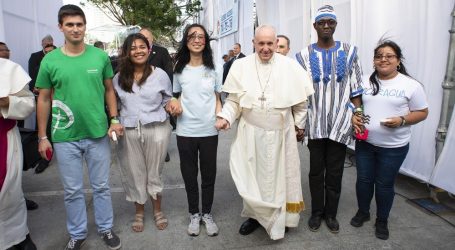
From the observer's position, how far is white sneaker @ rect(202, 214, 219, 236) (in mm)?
3042

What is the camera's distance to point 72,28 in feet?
7.98

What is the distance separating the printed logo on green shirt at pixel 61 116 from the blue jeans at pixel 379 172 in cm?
238

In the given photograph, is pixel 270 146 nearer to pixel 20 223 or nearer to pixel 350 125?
pixel 350 125

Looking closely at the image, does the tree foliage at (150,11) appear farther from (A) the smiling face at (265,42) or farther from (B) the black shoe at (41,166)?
(A) the smiling face at (265,42)

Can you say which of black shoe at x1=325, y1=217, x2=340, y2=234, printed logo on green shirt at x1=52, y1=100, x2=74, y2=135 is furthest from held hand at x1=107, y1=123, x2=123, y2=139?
black shoe at x1=325, y1=217, x2=340, y2=234

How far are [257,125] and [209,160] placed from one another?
1.75 feet

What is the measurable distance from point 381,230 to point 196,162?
1.72m

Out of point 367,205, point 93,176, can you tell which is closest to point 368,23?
point 367,205

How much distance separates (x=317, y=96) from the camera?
2.83 meters

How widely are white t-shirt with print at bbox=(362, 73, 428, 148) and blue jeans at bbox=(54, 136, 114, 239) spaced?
2.18 meters

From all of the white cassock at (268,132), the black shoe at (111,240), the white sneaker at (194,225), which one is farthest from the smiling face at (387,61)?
the black shoe at (111,240)

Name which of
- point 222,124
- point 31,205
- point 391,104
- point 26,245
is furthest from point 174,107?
point 31,205

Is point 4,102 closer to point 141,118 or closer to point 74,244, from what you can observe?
point 141,118

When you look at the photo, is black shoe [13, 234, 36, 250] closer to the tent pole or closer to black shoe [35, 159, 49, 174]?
black shoe [35, 159, 49, 174]
